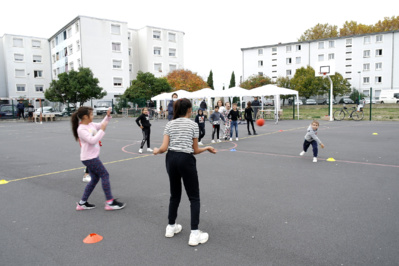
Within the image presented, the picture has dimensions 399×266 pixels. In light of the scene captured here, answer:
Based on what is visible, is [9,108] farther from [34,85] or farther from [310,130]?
[310,130]

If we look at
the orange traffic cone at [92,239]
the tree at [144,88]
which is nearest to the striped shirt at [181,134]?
the orange traffic cone at [92,239]

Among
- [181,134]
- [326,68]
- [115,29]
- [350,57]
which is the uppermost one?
[115,29]

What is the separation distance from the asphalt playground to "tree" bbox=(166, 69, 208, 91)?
39359 mm

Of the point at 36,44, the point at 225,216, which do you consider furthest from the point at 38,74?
the point at 225,216

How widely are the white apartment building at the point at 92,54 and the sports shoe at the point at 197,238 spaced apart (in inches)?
1843

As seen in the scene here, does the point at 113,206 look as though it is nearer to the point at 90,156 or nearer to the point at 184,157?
the point at 90,156

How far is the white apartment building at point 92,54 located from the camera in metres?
47.0

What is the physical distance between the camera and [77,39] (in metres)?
46.7

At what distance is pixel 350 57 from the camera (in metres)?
58.8

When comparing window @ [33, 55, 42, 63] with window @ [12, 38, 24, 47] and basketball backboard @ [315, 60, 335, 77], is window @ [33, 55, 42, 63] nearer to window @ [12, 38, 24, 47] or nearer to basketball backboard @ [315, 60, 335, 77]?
window @ [12, 38, 24, 47]

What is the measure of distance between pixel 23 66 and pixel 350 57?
6197cm

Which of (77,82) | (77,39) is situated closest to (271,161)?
(77,82)

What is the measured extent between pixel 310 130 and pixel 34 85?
60.0 metres

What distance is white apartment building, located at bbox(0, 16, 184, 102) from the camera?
47.0m
